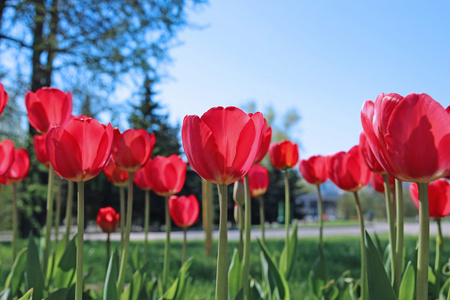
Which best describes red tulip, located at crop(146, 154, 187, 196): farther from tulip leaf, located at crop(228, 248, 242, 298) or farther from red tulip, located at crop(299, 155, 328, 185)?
red tulip, located at crop(299, 155, 328, 185)

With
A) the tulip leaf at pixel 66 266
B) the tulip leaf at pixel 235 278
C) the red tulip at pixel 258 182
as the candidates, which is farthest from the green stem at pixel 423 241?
the red tulip at pixel 258 182

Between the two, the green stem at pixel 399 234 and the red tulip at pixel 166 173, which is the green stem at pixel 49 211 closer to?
the red tulip at pixel 166 173

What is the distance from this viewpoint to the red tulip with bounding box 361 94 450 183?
621 mm

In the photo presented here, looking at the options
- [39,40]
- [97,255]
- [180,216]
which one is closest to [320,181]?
[180,216]

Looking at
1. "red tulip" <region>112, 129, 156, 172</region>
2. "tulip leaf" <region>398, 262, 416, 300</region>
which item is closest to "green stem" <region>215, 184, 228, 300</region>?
"tulip leaf" <region>398, 262, 416, 300</region>

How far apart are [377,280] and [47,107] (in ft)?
3.90

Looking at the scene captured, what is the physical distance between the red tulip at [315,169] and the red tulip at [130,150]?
772mm

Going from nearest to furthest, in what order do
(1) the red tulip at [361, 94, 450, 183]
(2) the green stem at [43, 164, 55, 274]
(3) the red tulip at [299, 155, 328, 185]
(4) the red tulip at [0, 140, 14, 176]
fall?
(1) the red tulip at [361, 94, 450, 183] < (4) the red tulip at [0, 140, 14, 176] < (2) the green stem at [43, 164, 55, 274] < (3) the red tulip at [299, 155, 328, 185]

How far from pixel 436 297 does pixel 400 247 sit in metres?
0.43

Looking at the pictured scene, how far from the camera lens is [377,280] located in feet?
2.60

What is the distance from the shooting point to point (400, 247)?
3.20ft

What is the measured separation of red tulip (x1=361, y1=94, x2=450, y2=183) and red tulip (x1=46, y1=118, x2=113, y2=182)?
1.88 feet

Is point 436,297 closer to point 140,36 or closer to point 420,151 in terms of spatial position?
point 420,151

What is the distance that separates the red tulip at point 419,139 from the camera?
62 cm
